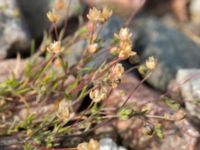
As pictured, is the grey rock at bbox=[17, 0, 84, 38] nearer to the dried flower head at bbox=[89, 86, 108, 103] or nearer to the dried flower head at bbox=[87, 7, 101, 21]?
the dried flower head at bbox=[87, 7, 101, 21]

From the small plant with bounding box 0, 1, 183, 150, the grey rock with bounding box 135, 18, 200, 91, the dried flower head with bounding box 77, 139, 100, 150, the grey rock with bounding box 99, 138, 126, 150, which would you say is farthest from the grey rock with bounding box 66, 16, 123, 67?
the dried flower head with bounding box 77, 139, 100, 150

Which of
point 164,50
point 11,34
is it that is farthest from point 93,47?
point 164,50

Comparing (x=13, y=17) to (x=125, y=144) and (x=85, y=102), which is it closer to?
(x=85, y=102)

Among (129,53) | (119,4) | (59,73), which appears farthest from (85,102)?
(119,4)

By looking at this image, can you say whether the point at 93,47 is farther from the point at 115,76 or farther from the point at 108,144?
the point at 108,144

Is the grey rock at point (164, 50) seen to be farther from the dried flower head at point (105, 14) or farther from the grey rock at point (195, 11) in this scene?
the grey rock at point (195, 11)

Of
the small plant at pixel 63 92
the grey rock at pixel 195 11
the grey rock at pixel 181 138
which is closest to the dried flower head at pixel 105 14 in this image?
the small plant at pixel 63 92
